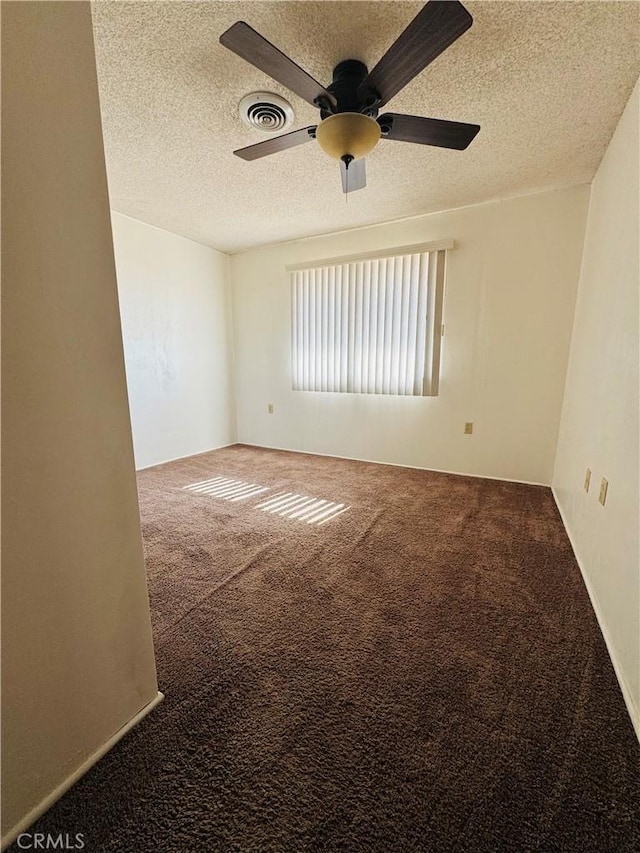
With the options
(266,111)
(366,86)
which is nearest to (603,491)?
(366,86)

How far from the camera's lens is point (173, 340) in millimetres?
3680

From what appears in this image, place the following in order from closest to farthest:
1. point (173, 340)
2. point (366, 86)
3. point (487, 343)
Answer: point (366, 86) → point (487, 343) → point (173, 340)

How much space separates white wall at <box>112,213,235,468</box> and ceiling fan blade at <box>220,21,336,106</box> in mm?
2420

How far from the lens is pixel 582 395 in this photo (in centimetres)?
213

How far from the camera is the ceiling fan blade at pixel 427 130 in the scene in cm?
150

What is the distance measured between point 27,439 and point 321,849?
1.07 m

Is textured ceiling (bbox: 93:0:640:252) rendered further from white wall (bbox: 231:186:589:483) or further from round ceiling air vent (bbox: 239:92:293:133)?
white wall (bbox: 231:186:589:483)

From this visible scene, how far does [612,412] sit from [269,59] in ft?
6.49

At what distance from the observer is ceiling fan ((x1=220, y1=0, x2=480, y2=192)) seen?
1.10 meters

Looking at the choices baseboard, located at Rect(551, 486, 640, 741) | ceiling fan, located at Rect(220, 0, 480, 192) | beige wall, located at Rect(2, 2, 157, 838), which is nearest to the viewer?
beige wall, located at Rect(2, 2, 157, 838)

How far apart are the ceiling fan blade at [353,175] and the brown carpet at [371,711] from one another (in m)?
2.12

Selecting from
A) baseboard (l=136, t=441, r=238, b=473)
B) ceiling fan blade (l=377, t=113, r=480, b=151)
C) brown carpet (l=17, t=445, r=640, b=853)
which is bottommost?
baseboard (l=136, t=441, r=238, b=473)

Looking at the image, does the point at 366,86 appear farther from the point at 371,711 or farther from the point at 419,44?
the point at 371,711

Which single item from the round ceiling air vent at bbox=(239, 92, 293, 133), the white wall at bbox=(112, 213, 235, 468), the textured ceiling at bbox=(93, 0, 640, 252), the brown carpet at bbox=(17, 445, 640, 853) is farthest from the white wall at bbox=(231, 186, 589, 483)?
the round ceiling air vent at bbox=(239, 92, 293, 133)
